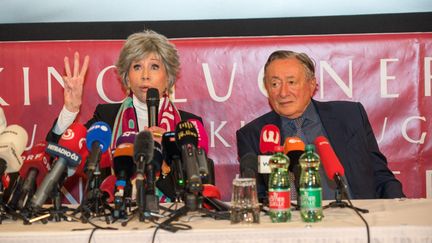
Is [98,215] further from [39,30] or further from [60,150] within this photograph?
[39,30]

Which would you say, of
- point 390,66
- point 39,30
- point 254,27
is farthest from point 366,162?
point 39,30

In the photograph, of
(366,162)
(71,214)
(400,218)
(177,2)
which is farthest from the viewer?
(177,2)

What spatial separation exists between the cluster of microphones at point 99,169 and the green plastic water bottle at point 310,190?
0.36 meters

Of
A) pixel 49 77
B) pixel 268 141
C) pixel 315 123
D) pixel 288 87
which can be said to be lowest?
pixel 268 141

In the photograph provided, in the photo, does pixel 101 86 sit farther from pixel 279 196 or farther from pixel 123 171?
pixel 279 196

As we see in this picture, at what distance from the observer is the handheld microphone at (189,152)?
2.33 meters

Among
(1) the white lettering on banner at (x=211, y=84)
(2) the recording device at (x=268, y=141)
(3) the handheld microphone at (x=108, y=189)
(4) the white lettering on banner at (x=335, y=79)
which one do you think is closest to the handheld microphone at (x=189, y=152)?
(2) the recording device at (x=268, y=141)

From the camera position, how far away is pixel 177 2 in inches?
169

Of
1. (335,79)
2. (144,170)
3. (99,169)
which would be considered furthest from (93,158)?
(335,79)

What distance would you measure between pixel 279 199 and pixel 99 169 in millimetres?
660

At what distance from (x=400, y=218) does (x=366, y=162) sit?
1.31 meters

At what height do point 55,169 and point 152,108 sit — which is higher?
point 152,108

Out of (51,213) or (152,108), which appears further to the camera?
(152,108)

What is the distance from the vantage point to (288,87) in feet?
12.6
